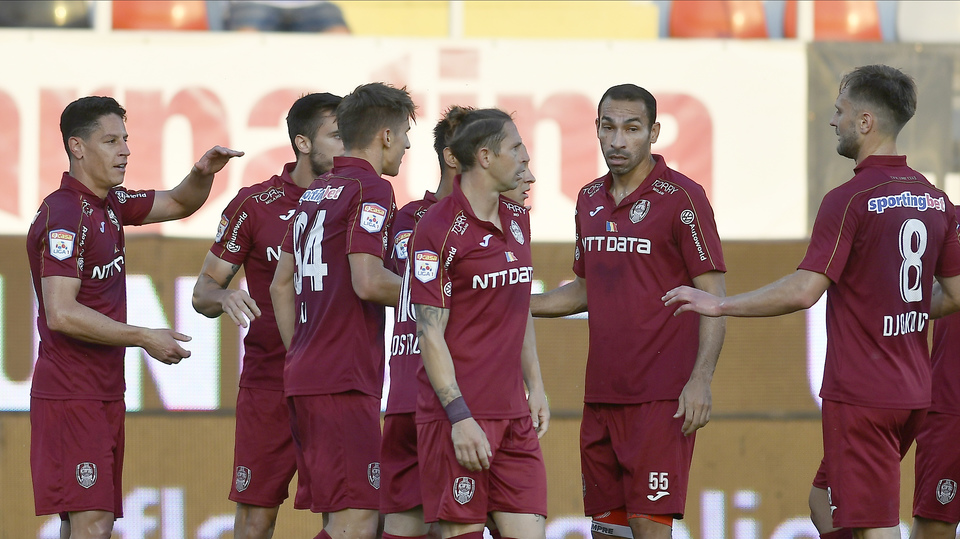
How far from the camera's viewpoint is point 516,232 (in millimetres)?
4973

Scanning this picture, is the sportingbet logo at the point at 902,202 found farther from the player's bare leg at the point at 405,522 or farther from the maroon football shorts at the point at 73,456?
the maroon football shorts at the point at 73,456

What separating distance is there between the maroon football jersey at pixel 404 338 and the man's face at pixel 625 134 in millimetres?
840

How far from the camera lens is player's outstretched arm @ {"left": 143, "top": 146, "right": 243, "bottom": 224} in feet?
21.2

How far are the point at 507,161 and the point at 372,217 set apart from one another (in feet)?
2.35

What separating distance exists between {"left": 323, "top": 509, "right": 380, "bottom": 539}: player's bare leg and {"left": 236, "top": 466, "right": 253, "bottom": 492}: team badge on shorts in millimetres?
1018

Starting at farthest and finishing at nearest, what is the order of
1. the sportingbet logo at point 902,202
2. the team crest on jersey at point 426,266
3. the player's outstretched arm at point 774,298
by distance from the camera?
the sportingbet logo at point 902,202, the player's outstretched arm at point 774,298, the team crest on jersey at point 426,266

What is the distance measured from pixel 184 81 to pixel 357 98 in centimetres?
284

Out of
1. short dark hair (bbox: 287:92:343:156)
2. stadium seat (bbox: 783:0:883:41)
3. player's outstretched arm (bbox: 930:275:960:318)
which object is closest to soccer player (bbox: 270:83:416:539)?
short dark hair (bbox: 287:92:343:156)

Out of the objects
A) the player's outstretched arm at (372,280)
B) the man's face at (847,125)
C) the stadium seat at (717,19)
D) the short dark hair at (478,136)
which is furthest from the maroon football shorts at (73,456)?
the stadium seat at (717,19)

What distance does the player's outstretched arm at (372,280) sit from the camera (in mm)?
5203

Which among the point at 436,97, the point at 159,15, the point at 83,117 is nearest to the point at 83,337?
the point at 83,117

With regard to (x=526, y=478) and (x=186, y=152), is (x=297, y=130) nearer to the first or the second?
(x=186, y=152)

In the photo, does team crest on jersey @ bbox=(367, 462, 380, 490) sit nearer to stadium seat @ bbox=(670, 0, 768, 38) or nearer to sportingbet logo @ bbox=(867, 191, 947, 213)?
sportingbet logo @ bbox=(867, 191, 947, 213)

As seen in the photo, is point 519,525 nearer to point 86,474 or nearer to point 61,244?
point 86,474
